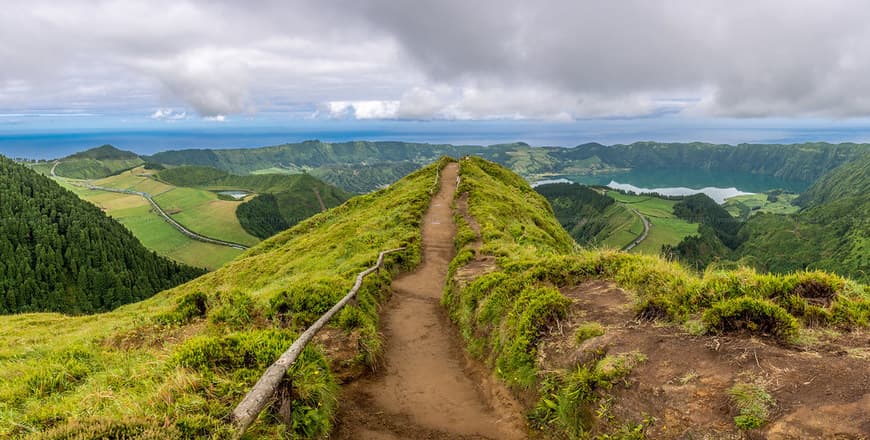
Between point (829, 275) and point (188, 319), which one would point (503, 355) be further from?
point (188, 319)

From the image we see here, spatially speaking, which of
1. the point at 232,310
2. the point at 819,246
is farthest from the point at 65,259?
the point at 819,246

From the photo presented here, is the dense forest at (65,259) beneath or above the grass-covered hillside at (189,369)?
beneath

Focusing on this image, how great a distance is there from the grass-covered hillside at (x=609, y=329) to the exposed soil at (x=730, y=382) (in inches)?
5.0

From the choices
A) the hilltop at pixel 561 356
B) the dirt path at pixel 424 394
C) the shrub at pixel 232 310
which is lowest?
the dirt path at pixel 424 394

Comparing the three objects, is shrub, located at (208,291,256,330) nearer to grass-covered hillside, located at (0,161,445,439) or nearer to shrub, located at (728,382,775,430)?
grass-covered hillside, located at (0,161,445,439)

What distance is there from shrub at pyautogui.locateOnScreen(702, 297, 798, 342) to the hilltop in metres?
0.02

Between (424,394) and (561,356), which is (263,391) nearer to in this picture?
(424,394)

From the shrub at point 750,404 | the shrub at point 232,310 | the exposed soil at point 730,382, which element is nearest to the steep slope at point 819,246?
the exposed soil at point 730,382

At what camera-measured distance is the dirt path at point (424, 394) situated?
351 inches

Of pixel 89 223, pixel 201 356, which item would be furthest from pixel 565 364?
pixel 89 223

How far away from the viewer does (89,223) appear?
6270 inches

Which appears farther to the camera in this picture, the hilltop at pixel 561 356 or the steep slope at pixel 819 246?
the steep slope at pixel 819 246

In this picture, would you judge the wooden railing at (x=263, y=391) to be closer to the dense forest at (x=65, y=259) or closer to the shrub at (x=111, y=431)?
the shrub at (x=111, y=431)

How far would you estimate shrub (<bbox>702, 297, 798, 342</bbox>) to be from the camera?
6883mm
